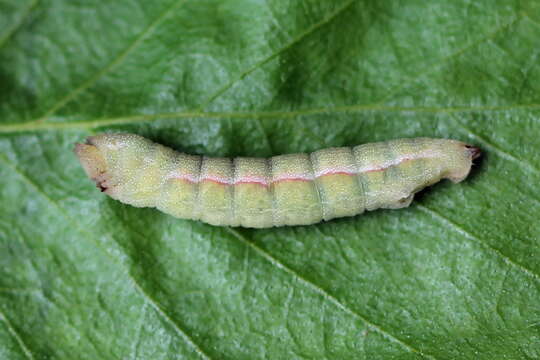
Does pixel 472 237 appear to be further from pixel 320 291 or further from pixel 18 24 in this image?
pixel 18 24

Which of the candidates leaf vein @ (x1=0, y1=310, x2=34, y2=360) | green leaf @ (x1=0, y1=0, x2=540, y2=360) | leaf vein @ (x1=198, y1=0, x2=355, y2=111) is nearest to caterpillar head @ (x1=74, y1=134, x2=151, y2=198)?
green leaf @ (x1=0, y1=0, x2=540, y2=360)

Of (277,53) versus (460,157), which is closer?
(460,157)

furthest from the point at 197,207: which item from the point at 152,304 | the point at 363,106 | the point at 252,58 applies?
the point at 363,106

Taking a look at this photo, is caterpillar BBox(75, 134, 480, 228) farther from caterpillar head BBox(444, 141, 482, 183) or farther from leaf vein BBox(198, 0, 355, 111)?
leaf vein BBox(198, 0, 355, 111)

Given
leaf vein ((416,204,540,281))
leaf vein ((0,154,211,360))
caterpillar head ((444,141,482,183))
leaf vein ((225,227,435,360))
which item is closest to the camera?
caterpillar head ((444,141,482,183))

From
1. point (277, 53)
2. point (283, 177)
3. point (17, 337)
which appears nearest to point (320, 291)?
point (283, 177)

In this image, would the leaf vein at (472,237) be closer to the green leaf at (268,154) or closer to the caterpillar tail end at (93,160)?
the green leaf at (268,154)

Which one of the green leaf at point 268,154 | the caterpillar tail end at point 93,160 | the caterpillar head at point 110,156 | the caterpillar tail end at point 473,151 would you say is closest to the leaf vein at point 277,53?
the green leaf at point 268,154
